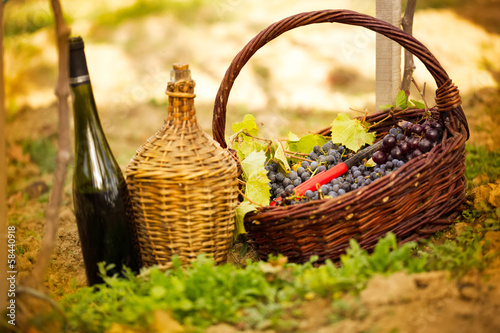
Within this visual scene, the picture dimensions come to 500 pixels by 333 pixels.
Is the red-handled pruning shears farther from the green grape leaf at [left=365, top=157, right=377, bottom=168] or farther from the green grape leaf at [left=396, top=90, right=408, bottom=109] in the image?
the green grape leaf at [left=396, top=90, right=408, bottom=109]

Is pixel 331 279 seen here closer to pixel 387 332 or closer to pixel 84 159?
pixel 387 332

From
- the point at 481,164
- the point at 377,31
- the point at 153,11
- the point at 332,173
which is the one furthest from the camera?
the point at 153,11

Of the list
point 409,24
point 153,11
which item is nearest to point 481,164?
point 409,24

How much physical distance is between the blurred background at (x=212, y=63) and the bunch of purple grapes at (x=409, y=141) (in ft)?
5.64

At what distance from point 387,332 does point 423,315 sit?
127 millimetres

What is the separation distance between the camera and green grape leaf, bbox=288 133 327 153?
7.46 ft

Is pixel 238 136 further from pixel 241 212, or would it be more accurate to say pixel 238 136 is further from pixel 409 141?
pixel 409 141

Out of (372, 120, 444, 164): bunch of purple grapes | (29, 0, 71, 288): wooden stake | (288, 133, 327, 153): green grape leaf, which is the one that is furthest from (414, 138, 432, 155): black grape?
(29, 0, 71, 288): wooden stake

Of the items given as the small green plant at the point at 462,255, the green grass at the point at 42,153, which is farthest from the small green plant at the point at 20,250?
the green grass at the point at 42,153

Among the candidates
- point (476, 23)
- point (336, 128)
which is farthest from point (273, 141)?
point (476, 23)

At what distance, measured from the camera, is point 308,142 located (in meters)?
2.28

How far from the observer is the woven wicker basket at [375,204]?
1626 millimetres

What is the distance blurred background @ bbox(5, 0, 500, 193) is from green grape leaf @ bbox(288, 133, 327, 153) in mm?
1673

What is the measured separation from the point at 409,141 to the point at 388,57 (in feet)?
2.43
